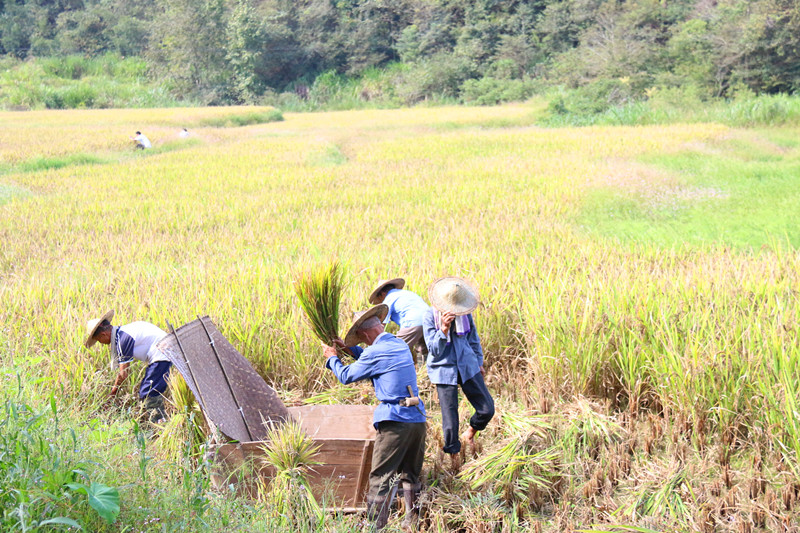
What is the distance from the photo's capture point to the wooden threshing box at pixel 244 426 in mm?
2805

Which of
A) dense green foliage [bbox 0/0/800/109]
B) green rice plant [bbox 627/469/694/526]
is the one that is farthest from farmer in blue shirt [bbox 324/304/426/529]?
dense green foliage [bbox 0/0/800/109]

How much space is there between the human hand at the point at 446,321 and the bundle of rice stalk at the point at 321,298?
66 cm

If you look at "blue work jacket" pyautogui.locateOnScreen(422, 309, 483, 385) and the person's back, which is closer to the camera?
"blue work jacket" pyautogui.locateOnScreen(422, 309, 483, 385)

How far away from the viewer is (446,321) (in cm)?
307

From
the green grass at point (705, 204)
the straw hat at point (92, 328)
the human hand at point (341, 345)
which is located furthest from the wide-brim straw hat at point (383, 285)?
the green grass at point (705, 204)

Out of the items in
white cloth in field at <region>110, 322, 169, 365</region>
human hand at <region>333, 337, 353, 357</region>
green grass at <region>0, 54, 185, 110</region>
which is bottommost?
white cloth in field at <region>110, 322, 169, 365</region>

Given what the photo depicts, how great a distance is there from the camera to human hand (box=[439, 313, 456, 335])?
3.05 metres

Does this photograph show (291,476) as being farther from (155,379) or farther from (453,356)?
(155,379)

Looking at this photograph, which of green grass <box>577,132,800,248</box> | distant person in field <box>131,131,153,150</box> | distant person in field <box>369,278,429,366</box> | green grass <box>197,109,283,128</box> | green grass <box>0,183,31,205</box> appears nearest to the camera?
distant person in field <box>369,278,429,366</box>

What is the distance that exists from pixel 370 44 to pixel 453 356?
42007 millimetres

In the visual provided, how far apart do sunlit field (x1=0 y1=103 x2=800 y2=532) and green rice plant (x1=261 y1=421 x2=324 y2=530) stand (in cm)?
9

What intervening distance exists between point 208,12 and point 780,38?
99.2 ft

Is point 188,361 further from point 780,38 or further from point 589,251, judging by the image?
point 780,38

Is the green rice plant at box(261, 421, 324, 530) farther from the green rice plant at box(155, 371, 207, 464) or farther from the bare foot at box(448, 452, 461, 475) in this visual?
the bare foot at box(448, 452, 461, 475)
